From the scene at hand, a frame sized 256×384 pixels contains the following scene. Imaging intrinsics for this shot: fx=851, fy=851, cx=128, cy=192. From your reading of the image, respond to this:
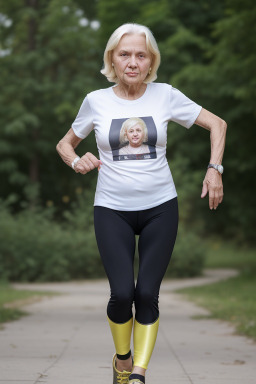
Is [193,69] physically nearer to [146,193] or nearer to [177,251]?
[177,251]

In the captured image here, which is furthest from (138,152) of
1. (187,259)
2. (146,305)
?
(187,259)

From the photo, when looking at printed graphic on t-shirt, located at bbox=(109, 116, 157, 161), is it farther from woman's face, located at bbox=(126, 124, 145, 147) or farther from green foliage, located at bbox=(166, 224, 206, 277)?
green foliage, located at bbox=(166, 224, 206, 277)

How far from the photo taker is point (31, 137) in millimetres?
34250

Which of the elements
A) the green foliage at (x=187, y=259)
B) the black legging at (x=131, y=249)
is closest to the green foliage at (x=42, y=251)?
the green foliage at (x=187, y=259)

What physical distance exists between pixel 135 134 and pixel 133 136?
0.05 feet

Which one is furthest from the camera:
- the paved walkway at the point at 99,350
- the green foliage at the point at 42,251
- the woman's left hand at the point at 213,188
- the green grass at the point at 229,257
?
the green grass at the point at 229,257

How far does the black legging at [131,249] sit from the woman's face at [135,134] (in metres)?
0.39

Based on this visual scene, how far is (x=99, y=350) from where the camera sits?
26.0 feet

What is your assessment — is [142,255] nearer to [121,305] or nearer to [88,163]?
[121,305]

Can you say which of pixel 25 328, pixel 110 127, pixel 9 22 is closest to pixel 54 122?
pixel 9 22

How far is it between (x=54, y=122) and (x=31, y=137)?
1.12 metres

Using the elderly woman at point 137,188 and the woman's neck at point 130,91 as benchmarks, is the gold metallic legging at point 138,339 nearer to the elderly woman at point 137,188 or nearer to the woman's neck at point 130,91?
the elderly woman at point 137,188

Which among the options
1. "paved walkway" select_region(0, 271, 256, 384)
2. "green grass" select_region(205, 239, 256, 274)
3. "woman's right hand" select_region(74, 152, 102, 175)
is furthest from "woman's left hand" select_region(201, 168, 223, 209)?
"green grass" select_region(205, 239, 256, 274)

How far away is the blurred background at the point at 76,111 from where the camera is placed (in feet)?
75.5
